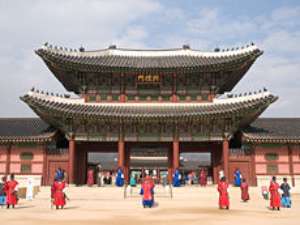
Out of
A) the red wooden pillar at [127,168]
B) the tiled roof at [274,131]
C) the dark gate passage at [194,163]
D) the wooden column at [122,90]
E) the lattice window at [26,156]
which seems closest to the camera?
the tiled roof at [274,131]

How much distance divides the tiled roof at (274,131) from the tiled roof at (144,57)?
212 inches

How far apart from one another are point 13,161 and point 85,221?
54.6 feet

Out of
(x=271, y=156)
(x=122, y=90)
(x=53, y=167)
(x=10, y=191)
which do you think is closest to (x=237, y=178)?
(x=271, y=156)

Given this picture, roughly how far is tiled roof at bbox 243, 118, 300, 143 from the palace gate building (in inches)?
3.0

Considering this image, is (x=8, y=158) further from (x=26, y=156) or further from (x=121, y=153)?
(x=121, y=153)

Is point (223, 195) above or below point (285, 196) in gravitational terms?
above

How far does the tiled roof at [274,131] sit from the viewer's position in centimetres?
2459

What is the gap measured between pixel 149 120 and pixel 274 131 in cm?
1012

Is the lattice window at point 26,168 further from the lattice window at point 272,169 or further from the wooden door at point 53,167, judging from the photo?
the lattice window at point 272,169

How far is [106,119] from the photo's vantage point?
24.4 meters

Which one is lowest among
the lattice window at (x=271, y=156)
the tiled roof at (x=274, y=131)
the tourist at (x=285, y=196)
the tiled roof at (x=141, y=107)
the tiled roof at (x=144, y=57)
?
the tourist at (x=285, y=196)

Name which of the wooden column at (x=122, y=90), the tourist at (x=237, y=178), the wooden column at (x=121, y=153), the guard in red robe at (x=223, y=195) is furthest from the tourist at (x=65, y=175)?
the guard in red robe at (x=223, y=195)

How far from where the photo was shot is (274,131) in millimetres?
27219

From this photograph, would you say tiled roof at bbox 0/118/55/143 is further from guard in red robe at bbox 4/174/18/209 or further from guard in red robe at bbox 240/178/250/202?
guard in red robe at bbox 240/178/250/202
